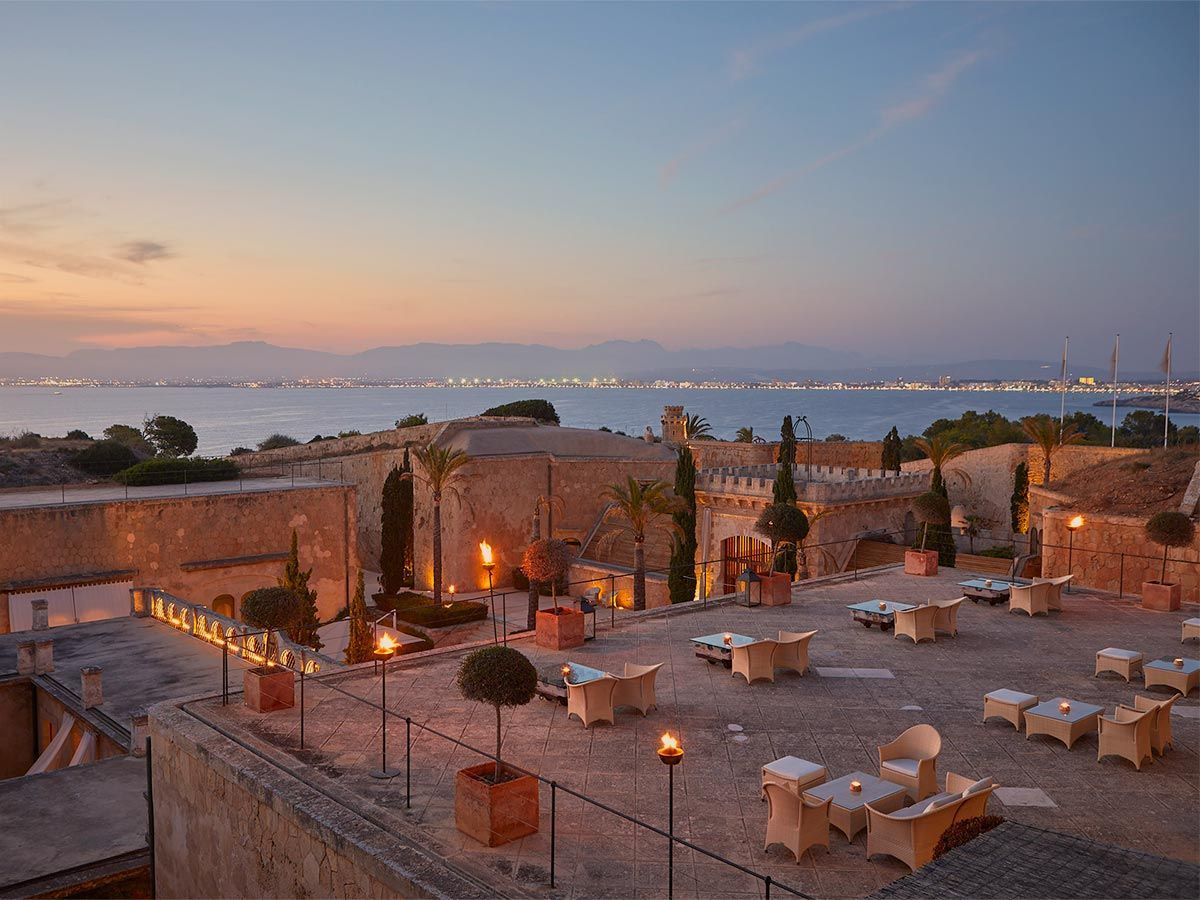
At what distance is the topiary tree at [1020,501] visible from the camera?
39094mm

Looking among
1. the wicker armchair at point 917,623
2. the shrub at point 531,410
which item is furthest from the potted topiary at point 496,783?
the shrub at point 531,410

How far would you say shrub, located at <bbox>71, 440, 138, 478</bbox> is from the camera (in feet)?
125

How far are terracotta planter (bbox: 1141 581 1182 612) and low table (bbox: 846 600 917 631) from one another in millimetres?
4965

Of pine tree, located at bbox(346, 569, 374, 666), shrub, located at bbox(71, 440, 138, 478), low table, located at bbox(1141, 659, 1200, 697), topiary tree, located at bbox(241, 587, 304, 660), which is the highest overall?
topiary tree, located at bbox(241, 587, 304, 660)

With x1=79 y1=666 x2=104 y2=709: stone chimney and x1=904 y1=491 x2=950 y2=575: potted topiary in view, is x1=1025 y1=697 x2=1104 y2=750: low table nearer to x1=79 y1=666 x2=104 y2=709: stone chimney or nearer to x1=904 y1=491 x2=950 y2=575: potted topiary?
x1=904 y1=491 x2=950 y2=575: potted topiary

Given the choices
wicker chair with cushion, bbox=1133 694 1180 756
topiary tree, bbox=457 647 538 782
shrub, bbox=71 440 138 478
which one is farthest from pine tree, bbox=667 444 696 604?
shrub, bbox=71 440 138 478

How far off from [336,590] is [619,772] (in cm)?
2314

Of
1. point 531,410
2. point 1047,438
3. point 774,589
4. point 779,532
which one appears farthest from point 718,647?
point 531,410

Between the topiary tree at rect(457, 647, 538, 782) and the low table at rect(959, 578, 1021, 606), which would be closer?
the topiary tree at rect(457, 647, 538, 782)

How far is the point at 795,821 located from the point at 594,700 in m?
3.67

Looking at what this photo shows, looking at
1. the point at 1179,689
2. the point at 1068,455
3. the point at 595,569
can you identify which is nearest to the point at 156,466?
the point at 595,569

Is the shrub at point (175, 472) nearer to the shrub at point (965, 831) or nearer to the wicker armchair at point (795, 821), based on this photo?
the wicker armchair at point (795, 821)

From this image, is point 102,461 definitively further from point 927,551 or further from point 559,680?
point 927,551

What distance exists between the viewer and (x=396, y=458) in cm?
3806
